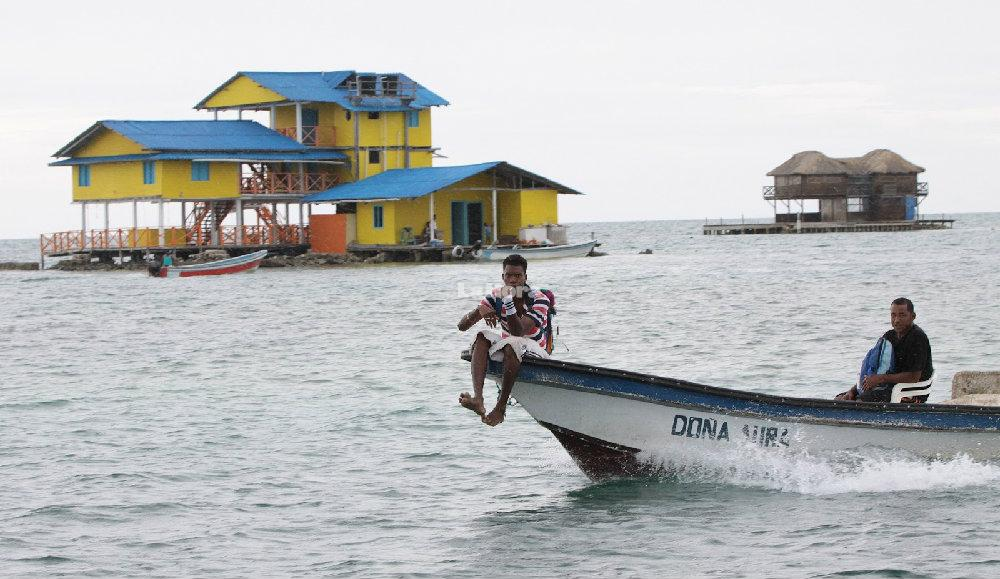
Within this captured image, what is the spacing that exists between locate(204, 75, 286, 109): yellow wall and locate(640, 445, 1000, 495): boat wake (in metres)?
52.3

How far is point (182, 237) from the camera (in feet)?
199

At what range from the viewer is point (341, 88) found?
64375mm

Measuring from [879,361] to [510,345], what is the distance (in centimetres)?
329

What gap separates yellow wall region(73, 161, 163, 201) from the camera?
194 ft

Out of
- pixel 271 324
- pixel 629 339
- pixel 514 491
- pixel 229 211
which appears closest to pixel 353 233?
pixel 229 211

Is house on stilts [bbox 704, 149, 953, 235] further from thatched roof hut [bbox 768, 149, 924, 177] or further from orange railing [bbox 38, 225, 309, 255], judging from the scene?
orange railing [bbox 38, 225, 309, 255]

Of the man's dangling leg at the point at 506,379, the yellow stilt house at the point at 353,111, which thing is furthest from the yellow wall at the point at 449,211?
the man's dangling leg at the point at 506,379

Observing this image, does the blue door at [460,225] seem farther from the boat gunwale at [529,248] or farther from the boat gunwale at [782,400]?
the boat gunwale at [782,400]

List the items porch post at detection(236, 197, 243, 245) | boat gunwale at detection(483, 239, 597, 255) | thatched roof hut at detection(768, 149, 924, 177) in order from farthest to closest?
thatched roof hut at detection(768, 149, 924, 177) < porch post at detection(236, 197, 243, 245) < boat gunwale at detection(483, 239, 597, 255)

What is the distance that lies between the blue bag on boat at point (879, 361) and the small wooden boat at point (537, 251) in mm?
39923

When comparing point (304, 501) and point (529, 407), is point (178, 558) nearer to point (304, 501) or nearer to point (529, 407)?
point (304, 501)

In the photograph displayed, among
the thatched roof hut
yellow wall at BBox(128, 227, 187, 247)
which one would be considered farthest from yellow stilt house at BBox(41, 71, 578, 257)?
the thatched roof hut

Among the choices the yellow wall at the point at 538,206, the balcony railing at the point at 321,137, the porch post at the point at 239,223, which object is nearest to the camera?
the porch post at the point at 239,223

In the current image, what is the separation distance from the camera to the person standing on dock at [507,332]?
37.8 feet
